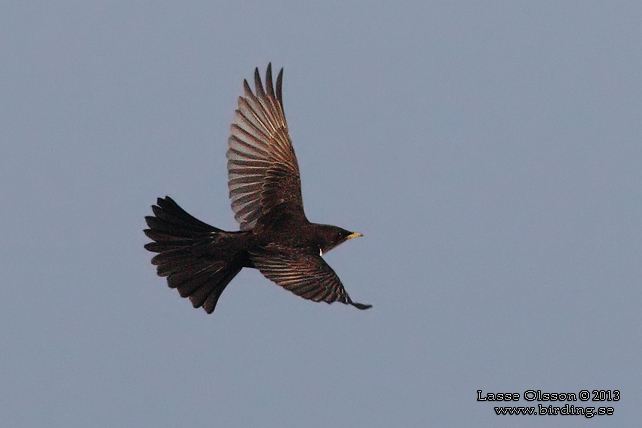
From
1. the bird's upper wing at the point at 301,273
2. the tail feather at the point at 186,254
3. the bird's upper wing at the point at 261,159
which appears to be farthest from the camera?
the bird's upper wing at the point at 261,159

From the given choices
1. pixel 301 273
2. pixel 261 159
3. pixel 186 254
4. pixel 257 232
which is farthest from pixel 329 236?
pixel 186 254

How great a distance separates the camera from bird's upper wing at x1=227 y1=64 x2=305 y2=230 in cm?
1219

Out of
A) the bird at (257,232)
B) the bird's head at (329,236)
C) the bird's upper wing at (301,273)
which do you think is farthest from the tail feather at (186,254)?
the bird's head at (329,236)

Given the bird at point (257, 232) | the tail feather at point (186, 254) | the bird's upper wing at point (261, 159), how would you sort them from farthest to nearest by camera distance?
the bird's upper wing at point (261, 159), the tail feather at point (186, 254), the bird at point (257, 232)

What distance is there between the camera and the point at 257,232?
38.0ft

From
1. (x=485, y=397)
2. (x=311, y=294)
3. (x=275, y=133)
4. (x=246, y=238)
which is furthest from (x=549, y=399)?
(x=275, y=133)

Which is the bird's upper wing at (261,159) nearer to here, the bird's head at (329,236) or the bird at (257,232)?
the bird at (257,232)

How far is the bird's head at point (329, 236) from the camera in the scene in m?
11.7

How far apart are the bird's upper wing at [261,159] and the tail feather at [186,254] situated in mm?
838

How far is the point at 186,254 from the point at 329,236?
5.06 feet

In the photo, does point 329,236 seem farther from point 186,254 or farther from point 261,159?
point 186,254

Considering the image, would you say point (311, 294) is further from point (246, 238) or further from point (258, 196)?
point (258, 196)

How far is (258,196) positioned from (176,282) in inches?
62.3

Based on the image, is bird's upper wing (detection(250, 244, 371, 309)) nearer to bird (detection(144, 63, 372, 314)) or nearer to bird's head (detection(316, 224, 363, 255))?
bird (detection(144, 63, 372, 314))
